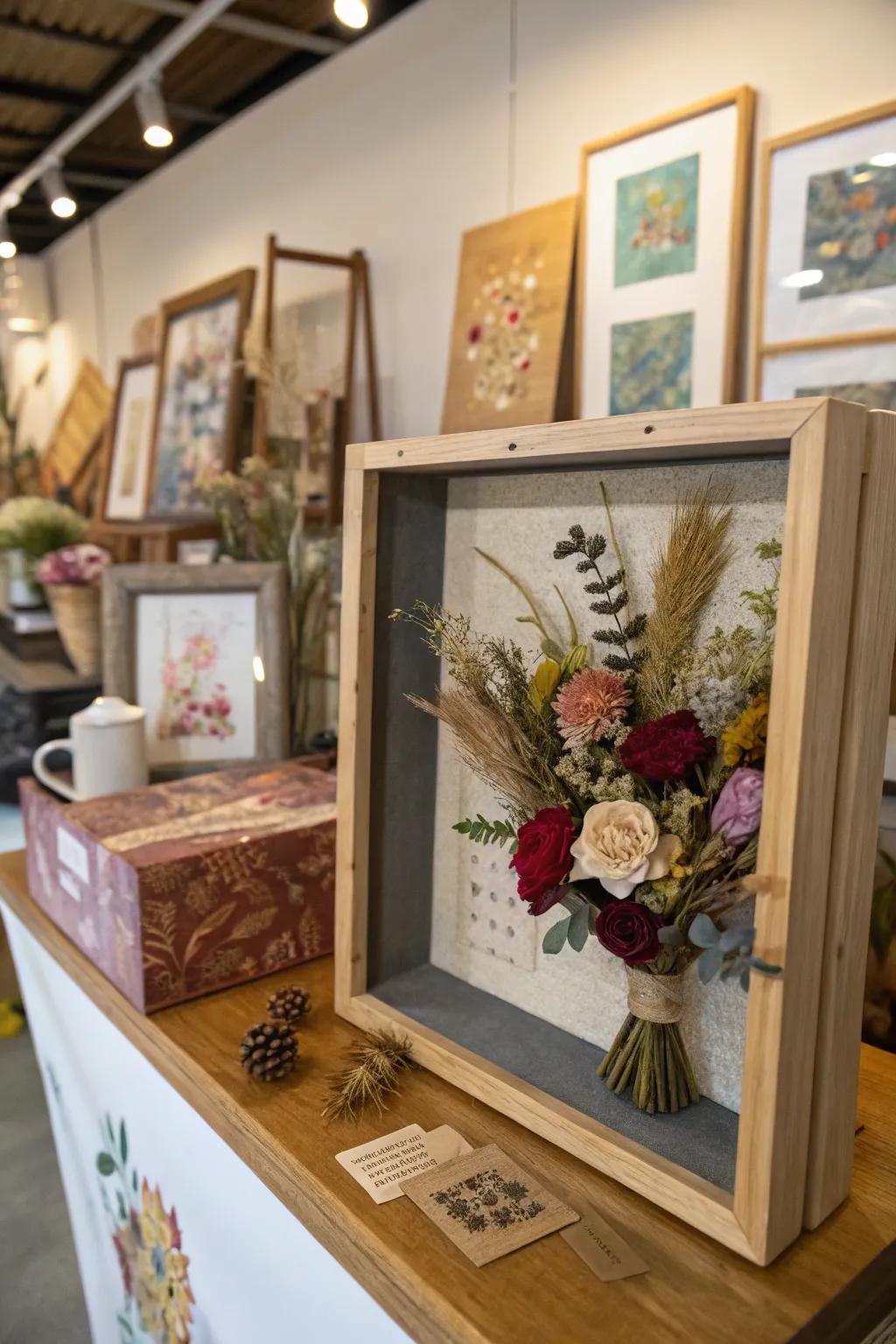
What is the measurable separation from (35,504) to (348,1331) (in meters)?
2.44

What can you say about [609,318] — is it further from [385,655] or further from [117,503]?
[117,503]

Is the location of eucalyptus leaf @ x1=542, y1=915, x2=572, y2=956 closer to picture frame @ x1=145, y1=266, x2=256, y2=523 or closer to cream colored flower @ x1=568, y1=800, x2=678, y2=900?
cream colored flower @ x1=568, y1=800, x2=678, y2=900

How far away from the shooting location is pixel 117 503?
3.01 metres

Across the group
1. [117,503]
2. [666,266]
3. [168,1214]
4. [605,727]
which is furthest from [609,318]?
[117,503]

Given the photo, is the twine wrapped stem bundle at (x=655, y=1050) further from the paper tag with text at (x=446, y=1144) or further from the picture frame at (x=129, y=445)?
the picture frame at (x=129, y=445)

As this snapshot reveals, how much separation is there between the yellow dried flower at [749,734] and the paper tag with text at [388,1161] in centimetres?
38

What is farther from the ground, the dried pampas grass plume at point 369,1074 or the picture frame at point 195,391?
the picture frame at point 195,391

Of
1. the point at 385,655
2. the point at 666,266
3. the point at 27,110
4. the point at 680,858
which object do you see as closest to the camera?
the point at 680,858

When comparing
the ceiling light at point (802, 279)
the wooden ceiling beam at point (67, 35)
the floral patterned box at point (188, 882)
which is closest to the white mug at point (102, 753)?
the floral patterned box at point (188, 882)

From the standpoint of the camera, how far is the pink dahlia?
0.71 metres

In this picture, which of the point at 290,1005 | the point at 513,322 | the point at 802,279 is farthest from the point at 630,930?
the point at 513,322

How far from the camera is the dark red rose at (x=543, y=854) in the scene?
688mm

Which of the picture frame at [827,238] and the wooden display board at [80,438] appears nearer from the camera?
the picture frame at [827,238]

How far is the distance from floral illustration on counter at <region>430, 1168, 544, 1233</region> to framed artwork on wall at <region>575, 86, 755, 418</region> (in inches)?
51.2
